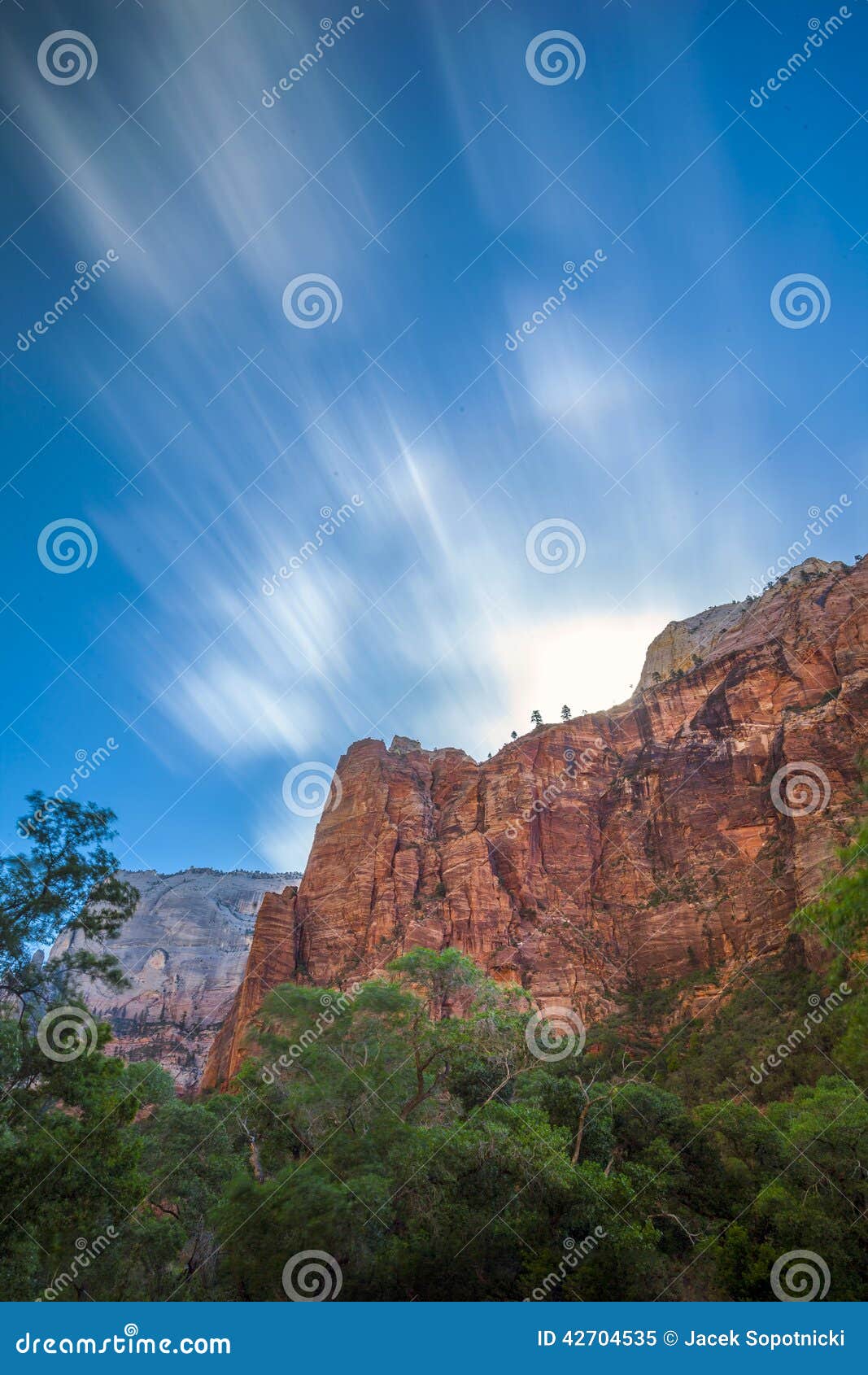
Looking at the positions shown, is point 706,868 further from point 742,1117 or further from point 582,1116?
point 582,1116

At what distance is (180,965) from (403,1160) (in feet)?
450

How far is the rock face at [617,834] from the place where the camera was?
65.6m

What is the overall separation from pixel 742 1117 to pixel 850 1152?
6803 mm

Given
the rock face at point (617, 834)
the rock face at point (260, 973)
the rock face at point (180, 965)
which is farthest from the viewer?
the rock face at point (180, 965)

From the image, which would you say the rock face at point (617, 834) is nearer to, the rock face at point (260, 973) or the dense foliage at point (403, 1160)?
the rock face at point (260, 973)

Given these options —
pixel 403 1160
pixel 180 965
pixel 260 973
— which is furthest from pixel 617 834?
pixel 180 965

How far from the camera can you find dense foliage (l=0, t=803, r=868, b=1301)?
15.8 m

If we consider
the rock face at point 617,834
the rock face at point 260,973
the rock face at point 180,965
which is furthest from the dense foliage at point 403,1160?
the rock face at point 180,965

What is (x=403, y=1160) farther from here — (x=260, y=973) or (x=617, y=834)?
(x=617, y=834)

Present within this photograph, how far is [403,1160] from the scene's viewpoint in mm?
18609

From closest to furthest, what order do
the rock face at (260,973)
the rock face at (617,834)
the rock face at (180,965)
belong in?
1. the rock face at (617,834)
2. the rock face at (260,973)
3. the rock face at (180,965)

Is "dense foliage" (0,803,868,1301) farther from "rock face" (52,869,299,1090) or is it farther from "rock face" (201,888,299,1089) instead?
"rock face" (52,869,299,1090)

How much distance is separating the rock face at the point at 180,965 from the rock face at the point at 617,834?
1038 inches
